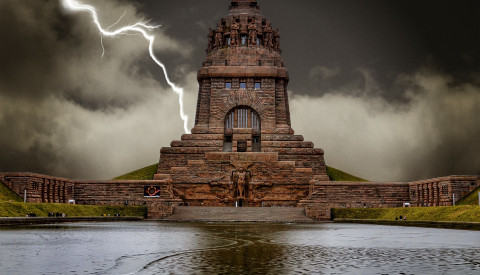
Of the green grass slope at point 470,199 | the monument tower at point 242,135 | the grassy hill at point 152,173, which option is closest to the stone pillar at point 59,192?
the monument tower at point 242,135

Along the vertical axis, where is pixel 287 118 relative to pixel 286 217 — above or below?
above

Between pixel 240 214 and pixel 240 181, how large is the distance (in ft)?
32.4

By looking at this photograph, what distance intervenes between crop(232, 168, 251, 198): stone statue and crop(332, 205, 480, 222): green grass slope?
11.7 m

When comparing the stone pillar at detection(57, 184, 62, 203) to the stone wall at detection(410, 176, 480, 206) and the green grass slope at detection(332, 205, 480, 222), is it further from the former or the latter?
the stone wall at detection(410, 176, 480, 206)

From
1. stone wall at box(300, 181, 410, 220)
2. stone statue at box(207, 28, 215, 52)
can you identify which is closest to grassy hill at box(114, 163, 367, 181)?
stone wall at box(300, 181, 410, 220)

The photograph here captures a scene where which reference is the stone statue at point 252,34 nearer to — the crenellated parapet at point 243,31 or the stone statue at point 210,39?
the crenellated parapet at point 243,31

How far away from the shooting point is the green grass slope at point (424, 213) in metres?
31.2

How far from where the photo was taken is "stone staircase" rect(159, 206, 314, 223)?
47.6m

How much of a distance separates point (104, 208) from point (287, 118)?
107 ft

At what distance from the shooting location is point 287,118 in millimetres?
73938

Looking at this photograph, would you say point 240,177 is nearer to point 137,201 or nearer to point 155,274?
point 137,201

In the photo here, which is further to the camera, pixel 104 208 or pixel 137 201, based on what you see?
pixel 137 201

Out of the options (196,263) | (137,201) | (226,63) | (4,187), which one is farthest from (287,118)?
(196,263)

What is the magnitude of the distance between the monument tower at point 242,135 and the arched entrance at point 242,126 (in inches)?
5.0
